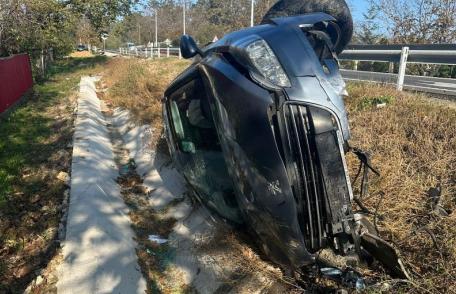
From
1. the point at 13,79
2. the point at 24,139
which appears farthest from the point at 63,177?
the point at 13,79

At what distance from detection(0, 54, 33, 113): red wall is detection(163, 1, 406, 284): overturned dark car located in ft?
30.8

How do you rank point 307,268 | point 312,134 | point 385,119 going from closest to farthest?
1. point 312,134
2. point 307,268
3. point 385,119

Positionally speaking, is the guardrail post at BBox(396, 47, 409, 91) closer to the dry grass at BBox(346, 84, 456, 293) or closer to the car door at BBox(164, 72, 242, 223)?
the dry grass at BBox(346, 84, 456, 293)

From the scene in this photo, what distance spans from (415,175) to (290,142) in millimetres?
1933

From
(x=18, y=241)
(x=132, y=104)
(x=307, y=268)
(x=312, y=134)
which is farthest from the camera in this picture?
(x=132, y=104)

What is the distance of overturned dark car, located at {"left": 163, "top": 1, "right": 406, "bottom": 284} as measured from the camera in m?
2.49

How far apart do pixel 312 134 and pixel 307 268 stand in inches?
41.3

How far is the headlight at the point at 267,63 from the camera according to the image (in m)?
2.55

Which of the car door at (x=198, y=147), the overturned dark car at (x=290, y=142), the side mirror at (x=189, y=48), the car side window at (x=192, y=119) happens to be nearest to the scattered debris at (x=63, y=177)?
the car door at (x=198, y=147)

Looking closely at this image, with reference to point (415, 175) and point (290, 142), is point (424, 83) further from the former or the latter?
point (290, 142)

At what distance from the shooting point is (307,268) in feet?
9.48

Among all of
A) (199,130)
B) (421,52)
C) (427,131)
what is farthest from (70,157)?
(421,52)

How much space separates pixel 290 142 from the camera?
8.19ft

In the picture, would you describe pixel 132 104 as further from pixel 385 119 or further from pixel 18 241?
pixel 385 119
